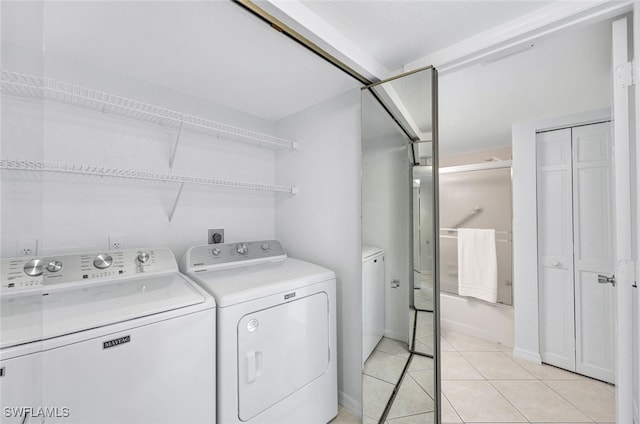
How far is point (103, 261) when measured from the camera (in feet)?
4.47

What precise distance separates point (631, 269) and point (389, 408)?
4.97 feet

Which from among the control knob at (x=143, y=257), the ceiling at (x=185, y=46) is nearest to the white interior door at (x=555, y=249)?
the ceiling at (x=185, y=46)

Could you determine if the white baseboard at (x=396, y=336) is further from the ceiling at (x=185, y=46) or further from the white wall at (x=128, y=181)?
the ceiling at (x=185, y=46)

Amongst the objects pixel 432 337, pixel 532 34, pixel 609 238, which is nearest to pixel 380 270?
pixel 432 337

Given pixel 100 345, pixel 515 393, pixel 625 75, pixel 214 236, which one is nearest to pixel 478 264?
pixel 515 393

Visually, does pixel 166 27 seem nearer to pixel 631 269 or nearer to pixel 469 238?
pixel 631 269

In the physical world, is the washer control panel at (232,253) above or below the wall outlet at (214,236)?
below

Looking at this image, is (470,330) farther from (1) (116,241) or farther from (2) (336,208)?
(1) (116,241)

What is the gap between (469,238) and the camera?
327 cm

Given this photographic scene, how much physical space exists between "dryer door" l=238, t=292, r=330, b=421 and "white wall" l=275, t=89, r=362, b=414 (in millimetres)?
242

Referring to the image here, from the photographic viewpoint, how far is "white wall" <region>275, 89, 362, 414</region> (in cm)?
186

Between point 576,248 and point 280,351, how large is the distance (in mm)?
2695

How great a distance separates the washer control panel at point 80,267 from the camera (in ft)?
3.44

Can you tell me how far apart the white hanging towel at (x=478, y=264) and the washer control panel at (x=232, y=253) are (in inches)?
94.6
